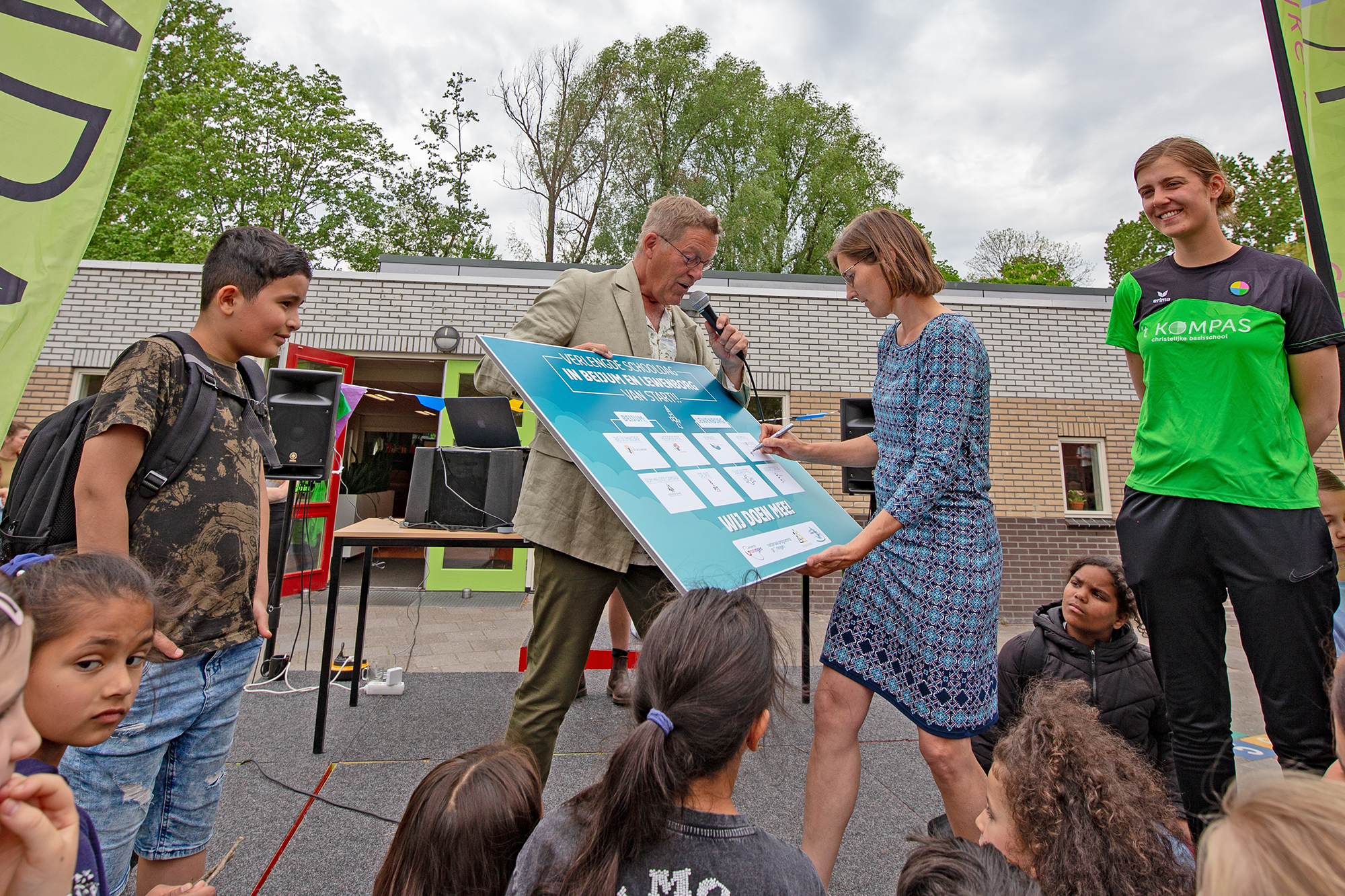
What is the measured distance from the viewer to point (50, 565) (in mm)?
1135

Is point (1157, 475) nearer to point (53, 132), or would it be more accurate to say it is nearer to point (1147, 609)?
point (1147, 609)

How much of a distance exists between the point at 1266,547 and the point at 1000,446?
23.3 feet

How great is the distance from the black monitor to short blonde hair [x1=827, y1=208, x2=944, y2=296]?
279 centimetres

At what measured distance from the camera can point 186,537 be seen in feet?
5.09

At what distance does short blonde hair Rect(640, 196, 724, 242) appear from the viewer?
226 cm

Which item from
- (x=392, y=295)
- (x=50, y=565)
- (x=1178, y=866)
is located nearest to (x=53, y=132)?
(x=50, y=565)

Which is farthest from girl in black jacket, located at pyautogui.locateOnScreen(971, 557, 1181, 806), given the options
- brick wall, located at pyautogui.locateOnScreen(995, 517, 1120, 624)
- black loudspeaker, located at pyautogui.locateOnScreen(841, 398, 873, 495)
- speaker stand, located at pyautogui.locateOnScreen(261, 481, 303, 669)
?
brick wall, located at pyautogui.locateOnScreen(995, 517, 1120, 624)

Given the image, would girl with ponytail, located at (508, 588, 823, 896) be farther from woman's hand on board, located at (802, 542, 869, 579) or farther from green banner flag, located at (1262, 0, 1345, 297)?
green banner flag, located at (1262, 0, 1345, 297)

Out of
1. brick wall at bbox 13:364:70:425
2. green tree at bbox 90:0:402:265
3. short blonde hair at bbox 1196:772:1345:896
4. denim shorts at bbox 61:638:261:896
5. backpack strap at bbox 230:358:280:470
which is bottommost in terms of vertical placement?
denim shorts at bbox 61:638:261:896

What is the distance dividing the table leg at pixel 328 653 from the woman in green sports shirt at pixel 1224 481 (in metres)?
3.20

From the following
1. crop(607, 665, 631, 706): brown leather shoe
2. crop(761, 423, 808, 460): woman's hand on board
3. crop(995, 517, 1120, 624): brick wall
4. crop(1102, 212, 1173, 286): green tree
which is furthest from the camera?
crop(1102, 212, 1173, 286): green tree

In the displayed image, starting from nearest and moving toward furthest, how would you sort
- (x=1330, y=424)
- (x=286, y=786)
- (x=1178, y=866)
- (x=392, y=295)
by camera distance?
(x=1178, y=866) → (x=1330, y=424) → (x=286, y=786) → (x=392, y=295)

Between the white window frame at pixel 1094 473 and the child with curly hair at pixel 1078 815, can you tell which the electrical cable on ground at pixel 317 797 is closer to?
the child with curly hair at pixel 1078 815

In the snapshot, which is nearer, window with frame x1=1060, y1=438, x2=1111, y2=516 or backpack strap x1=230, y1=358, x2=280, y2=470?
backpack strap x1=230, y1=358, x2=280, y2=470
